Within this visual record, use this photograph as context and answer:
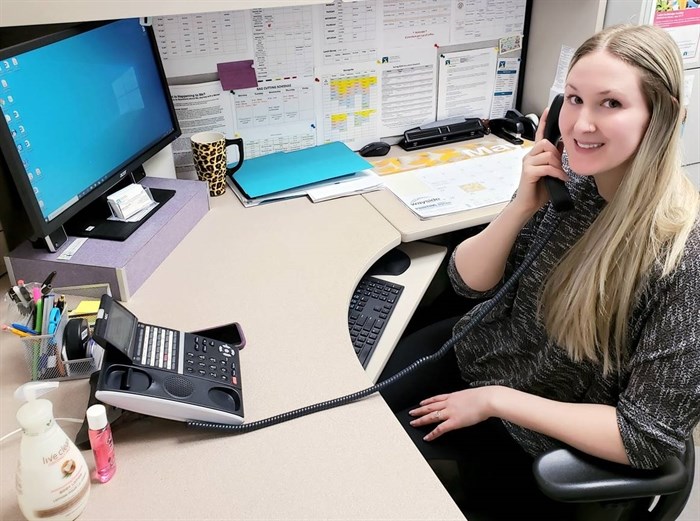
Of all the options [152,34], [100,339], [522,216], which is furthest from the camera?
[152,34]

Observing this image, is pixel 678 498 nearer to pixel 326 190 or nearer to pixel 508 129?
pixel 326 190

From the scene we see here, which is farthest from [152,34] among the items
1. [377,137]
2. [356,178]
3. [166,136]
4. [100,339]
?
[100,339]

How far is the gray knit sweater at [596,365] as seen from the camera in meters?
0.92

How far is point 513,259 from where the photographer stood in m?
1.26

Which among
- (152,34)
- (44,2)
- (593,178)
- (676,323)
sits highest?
(44,2)

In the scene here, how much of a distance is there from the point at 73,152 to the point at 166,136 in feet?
1.19

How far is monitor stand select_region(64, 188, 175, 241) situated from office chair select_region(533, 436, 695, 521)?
3.02 ft

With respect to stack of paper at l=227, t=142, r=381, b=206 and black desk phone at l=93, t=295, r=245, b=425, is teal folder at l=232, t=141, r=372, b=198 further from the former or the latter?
black desk phone at l=93, t=295, r=245, b=425

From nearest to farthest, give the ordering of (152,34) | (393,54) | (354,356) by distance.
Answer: (354,356), (152,34), (393,54)

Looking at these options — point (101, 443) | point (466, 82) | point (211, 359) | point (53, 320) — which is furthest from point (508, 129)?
point (101, 443)

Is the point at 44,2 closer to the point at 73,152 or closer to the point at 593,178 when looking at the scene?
the point at 73,152

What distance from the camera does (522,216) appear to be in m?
1.19

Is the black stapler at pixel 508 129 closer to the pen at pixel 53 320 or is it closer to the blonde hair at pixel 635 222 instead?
the blonde hair at pixel 635 222

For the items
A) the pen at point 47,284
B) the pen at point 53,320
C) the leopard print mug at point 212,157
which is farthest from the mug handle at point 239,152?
the pen at point 53,320
